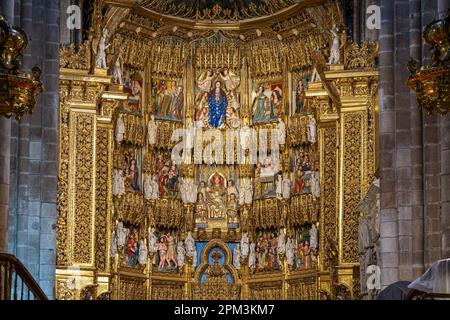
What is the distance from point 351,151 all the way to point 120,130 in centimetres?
734

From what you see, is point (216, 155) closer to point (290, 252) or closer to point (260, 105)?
point (260, 105)

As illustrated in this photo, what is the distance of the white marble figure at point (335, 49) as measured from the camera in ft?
135

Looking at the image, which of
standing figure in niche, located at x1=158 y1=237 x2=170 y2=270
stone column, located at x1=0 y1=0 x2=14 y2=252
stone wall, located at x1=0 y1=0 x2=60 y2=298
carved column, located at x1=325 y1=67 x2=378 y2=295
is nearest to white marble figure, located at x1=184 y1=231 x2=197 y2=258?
standing figure in niche, located at x1=158 y1=237 x2=170 y2=270

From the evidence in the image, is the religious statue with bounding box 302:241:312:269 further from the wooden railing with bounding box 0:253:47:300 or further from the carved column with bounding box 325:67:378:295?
the wooden railing with bounding box 0:253:47:300

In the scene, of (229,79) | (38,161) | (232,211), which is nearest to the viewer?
(38,161)

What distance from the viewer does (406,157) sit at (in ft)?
96.3

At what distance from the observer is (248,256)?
147 feet

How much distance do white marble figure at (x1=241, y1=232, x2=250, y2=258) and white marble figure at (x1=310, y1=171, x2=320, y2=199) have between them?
3.29m

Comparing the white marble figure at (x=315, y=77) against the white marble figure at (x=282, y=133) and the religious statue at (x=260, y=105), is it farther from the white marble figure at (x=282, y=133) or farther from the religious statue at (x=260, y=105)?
the religious statue at (x=260, y=105)

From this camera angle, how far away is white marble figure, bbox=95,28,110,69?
41406mm

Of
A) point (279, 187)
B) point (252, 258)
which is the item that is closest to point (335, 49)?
point (279, 187)

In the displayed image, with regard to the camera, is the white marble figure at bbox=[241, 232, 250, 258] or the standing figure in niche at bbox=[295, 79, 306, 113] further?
the white marble figure at bbox=[241, 232, 250, 258]
